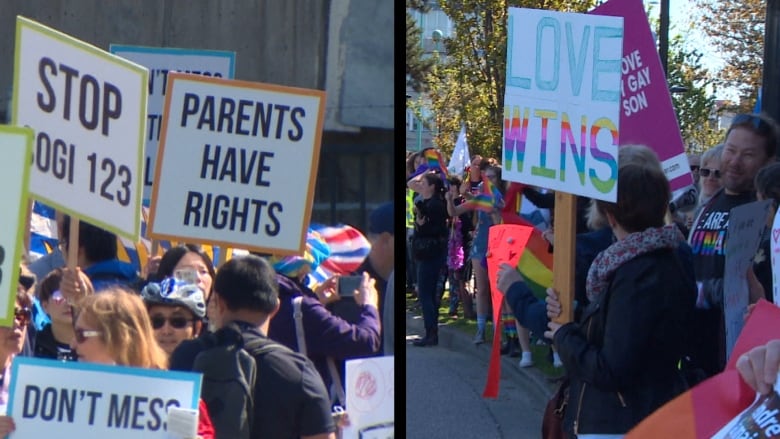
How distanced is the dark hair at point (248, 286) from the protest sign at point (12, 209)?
0.47 m

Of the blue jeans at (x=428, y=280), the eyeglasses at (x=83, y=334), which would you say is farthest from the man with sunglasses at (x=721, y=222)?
the blue jeans at (x=428, y=280)

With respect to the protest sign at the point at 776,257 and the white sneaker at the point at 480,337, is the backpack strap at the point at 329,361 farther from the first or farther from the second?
the white sneaker at the point at 480,337

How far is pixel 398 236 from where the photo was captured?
2.85m

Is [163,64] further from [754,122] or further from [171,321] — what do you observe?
[754,122]

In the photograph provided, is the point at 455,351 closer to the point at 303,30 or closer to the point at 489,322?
the point at 489,322

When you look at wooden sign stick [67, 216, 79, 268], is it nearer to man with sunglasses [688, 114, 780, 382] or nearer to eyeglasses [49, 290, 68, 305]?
eyeglasses [49, 290, 68, 305]

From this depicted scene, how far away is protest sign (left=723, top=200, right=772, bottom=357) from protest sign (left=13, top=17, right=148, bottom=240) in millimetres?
1684

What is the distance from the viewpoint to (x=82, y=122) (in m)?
2.73

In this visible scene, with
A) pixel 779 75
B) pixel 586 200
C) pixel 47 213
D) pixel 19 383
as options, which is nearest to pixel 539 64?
pixel 586 200

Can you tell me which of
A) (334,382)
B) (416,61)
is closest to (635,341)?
(334,382)

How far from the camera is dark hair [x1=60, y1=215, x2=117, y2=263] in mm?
2766

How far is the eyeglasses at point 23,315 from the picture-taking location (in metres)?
2.75

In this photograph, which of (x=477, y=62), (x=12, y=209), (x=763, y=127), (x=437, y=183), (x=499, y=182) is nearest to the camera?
(x=12, y=209)

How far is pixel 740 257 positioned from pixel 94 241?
1794 millimetres
